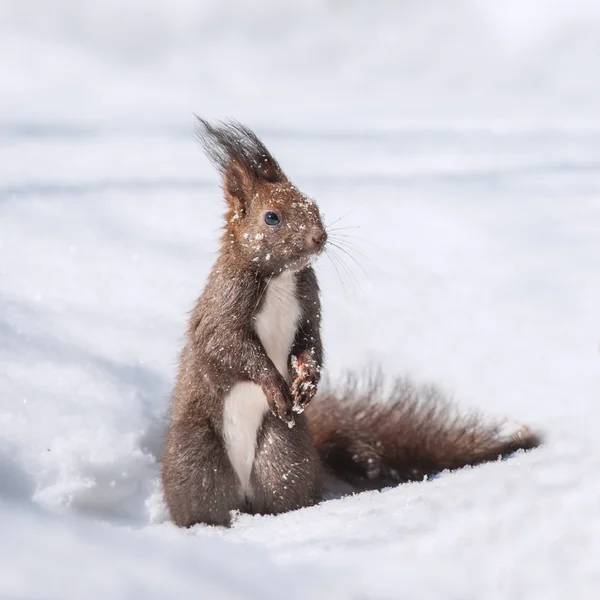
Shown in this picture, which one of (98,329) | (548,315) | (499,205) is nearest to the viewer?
(98,329)

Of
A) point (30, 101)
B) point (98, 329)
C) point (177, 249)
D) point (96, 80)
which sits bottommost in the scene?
point (98, 329)

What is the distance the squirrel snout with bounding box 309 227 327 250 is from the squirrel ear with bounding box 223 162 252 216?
8.5 inches

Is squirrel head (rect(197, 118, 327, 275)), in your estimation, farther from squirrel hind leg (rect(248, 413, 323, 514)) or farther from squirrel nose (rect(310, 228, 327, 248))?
squirrel hind leg (rect(248, 413, 323, 514))

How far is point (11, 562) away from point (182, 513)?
34.2 inches

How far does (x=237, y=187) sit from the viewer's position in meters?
2.37

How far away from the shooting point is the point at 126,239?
421 cm

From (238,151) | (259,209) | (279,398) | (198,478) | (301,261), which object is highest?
(238,151)

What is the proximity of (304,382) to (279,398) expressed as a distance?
8 centimetres

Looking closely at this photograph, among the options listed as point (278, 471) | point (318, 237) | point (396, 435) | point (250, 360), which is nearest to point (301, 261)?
point (318, 237)

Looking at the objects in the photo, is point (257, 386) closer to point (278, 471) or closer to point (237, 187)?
point (278, 471)

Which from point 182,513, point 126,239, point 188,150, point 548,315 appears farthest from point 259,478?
point 188,150

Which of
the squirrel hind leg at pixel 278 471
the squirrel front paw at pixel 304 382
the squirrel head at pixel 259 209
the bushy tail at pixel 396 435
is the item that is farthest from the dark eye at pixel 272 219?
the bushy tail at pixel 396 435

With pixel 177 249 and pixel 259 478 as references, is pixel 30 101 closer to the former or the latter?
pixel 177 249

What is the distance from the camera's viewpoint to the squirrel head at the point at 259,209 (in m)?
2.24
